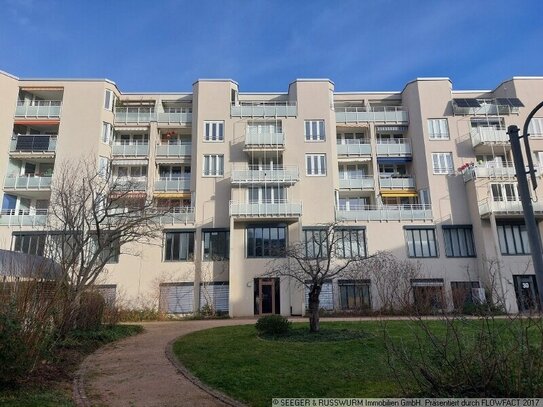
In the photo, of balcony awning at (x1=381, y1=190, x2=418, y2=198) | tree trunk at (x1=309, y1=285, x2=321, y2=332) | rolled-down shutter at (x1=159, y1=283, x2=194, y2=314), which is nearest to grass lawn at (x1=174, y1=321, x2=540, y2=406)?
tree trunk at (x1=309, y1=285, x2=321, y2=332)

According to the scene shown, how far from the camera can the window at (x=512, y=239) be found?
3241cm

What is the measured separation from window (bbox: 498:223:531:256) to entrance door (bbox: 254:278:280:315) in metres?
17.6

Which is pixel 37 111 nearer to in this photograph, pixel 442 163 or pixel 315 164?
pixel 315 164

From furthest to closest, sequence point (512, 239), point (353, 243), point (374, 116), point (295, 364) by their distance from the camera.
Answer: point (374, 116) < point (353, 243) < point (512, 239) < point (295, 364)

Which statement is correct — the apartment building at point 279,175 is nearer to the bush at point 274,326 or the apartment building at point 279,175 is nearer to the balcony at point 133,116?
the balcony at point 133,116

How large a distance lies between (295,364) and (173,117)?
105ft

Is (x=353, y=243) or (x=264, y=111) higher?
(x=264, y=111)

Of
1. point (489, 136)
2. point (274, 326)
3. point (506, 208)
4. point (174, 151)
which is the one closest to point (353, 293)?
point (506, 208)

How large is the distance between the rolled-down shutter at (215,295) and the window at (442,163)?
20293 mm

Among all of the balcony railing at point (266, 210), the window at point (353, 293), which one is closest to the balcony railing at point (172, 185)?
the balcony railing at point (266, 210)

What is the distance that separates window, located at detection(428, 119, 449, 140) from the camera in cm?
3725

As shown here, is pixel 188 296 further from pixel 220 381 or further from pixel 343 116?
pixel 220 381

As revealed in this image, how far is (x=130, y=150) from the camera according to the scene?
3781cm

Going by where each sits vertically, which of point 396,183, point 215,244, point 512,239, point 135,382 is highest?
point 396,183
